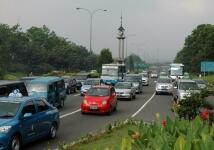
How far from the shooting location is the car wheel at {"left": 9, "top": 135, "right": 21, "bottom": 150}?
12766mm

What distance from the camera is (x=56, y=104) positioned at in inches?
1127

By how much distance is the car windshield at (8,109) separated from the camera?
44.5ft

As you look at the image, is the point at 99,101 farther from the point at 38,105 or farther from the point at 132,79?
the point at 132,79

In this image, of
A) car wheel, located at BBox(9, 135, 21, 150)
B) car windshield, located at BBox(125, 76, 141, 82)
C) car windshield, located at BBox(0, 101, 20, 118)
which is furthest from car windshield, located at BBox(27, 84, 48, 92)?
car windshield, located at BBox(125, 76, 141, 82)

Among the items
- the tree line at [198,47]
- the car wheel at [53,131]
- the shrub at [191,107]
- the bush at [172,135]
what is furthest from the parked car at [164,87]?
the tree line at [198,47]

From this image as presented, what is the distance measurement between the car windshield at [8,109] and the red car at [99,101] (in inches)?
465

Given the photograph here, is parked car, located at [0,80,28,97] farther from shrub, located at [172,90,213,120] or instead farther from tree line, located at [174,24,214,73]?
tree line, located at [174,24,214,73]

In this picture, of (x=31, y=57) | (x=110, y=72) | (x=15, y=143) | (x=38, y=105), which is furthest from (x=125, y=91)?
(x=31, y=57)

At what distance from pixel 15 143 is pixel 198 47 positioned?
332ft

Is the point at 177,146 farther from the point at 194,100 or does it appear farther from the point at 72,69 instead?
the point at 72,69

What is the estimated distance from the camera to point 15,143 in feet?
42.7

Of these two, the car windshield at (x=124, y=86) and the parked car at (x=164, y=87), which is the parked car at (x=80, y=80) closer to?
the parked car at (x=164, y=87)

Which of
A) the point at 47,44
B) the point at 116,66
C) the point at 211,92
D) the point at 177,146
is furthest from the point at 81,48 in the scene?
the point at 177,146

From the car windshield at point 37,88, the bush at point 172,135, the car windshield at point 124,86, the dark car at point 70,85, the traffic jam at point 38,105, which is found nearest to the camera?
the bush at point 172,135
